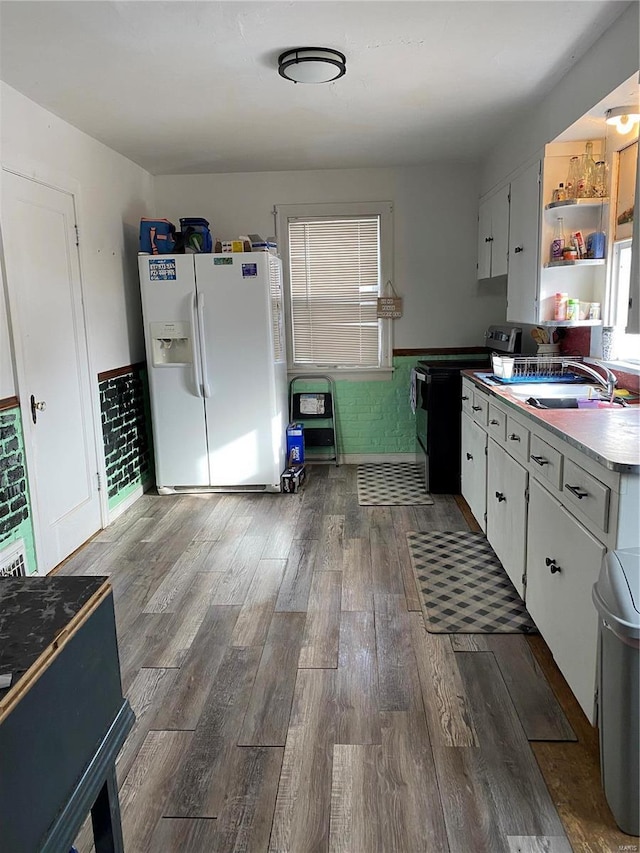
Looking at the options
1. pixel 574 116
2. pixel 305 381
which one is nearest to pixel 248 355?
pixel 305 381

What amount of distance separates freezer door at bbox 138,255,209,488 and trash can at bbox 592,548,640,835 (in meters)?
3.32

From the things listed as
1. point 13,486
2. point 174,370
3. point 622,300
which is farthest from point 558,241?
point 13,486

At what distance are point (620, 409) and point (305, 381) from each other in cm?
314

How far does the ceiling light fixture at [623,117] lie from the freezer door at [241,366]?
2.28m

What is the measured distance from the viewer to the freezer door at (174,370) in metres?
4.27

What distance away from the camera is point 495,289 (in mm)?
5004

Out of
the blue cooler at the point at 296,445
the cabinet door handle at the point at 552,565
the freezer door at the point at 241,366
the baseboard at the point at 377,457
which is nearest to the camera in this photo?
the cabinet door handle at the point at 552,565

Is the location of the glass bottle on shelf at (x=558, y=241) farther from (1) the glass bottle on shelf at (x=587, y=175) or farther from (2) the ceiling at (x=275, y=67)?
(2) the ceiling at (x=275, y=67)

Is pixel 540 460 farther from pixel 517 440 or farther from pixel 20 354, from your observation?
pixel 20 354

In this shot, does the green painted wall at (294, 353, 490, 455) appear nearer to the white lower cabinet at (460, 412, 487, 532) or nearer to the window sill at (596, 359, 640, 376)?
the white lower cabinet at (460, 412, 487, 532)

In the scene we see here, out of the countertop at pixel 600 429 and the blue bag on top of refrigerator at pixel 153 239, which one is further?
the blue bag on top of refrigerator at pixel 153 239

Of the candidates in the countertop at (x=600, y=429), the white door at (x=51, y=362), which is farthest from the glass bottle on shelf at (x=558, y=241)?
the white door at (x=51, y=362)

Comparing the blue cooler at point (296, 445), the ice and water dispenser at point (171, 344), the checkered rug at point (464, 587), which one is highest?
the ice and water dispenser at point (171, 344)

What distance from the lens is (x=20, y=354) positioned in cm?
298
